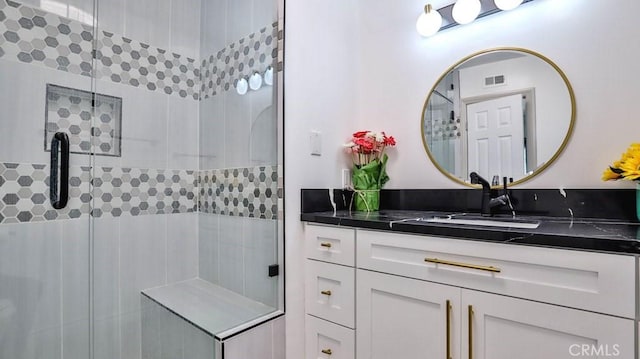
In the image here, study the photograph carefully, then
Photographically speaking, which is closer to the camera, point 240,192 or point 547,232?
point 547,232

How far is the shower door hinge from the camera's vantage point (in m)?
1.52

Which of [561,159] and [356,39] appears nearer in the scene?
[561,159]

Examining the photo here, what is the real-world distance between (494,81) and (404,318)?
45.2 inches

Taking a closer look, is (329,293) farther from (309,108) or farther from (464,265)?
(309,108)

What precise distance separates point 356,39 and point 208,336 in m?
1.78

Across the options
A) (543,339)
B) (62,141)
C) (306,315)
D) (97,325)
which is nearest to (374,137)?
(306,315)

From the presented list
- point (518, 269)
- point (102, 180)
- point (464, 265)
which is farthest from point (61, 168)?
point (518, 269)

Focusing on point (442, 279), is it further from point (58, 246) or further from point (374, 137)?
point (58, 246)

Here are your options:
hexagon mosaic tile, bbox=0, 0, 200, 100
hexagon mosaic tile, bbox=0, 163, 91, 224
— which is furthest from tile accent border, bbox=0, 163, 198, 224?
hexagon mosaic tile, bbox=0, 0, 200, 100

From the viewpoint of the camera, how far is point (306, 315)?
4.87 ft

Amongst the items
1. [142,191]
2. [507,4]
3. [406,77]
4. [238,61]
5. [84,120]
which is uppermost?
[507,4]

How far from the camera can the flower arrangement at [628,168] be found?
104cm

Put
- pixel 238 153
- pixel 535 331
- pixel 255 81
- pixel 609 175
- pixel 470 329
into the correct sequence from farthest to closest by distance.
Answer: pixel 238 153 < pixel 255 81 < pixel 609 175 < pixel 470 329 < pixel 535 331

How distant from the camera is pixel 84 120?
5.07 feet
